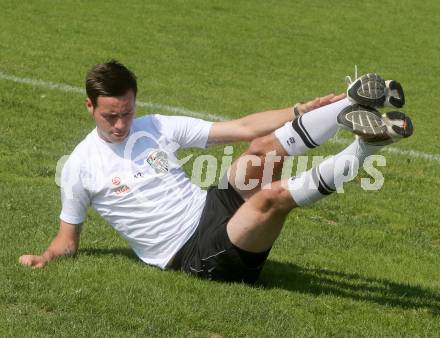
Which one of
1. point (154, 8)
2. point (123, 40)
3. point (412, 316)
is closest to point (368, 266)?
point (412, 316)

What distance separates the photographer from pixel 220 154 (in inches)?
478

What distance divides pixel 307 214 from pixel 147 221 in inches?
119

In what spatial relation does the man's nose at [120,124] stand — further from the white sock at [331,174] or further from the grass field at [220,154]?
the white sock at [331,174]

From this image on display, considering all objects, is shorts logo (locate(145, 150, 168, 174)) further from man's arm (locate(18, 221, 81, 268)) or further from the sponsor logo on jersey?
man's arm (locate(18, 221, 81, 268))

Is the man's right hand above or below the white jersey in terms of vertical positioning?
below

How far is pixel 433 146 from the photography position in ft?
44.5

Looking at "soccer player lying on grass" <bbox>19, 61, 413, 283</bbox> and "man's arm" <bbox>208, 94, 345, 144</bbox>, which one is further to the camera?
"man's arm" <bbox>208, 94, 345, 144</bbox>

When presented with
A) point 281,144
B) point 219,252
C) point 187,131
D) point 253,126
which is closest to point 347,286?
point 219,252

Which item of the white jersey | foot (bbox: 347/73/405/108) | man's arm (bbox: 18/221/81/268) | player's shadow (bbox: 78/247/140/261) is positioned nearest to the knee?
foot (bbox: 347/73/405/108)

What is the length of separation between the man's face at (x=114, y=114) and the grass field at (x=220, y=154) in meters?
1.01

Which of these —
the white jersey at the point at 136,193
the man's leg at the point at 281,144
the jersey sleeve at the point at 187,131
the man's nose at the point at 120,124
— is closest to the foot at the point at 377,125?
the man's leg at the point at 281,144

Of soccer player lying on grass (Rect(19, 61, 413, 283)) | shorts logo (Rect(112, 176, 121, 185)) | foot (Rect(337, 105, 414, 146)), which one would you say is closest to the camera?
foot (Rect(337, 105, 414, 146))

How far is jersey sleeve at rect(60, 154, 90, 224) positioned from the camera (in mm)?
7348

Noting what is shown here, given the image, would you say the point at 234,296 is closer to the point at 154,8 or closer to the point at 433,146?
the point at 433,146
